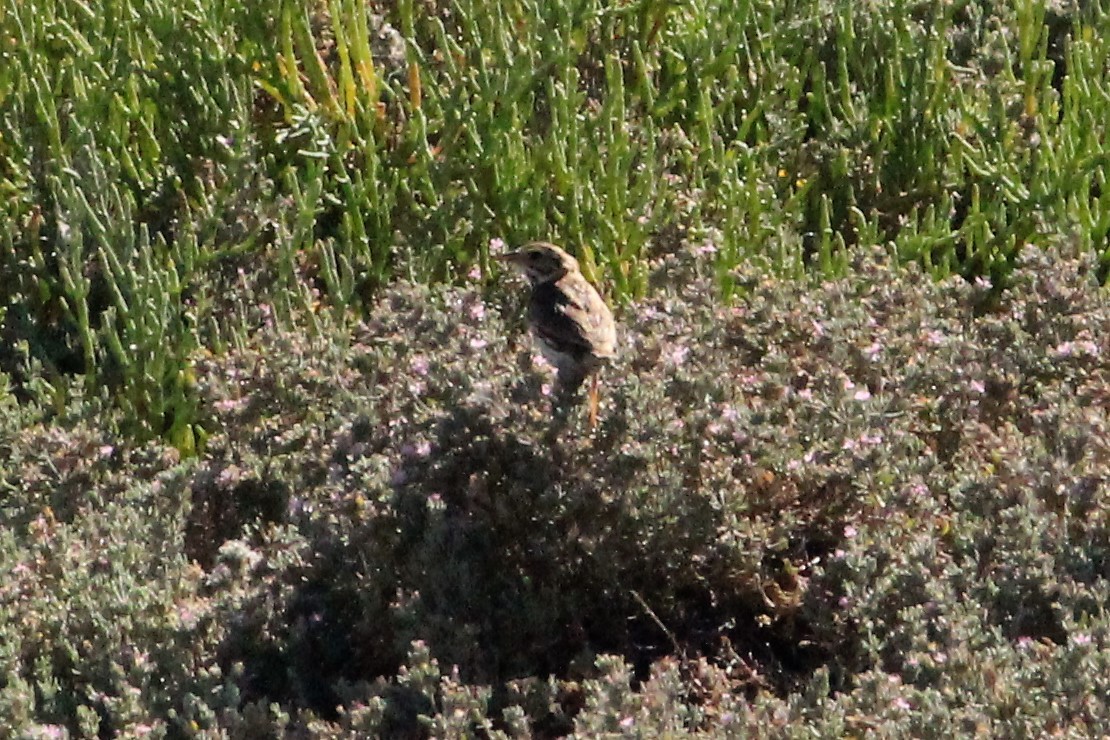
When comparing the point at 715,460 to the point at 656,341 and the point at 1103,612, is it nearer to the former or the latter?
the point at 656,341

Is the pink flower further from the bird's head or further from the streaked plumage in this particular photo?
the bird's head

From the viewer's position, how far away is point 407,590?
4.28m

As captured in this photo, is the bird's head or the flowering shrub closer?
the flowering shrub

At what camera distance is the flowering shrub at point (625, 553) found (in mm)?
3930

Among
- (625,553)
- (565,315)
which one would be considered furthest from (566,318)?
(625,553)

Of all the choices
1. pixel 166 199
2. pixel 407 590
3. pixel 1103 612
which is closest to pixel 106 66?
pixel 166 199

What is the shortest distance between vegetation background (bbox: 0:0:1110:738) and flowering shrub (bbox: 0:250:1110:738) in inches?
0.4

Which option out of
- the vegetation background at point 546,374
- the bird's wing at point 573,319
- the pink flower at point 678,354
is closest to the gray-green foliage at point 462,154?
the vegetation background at point 546,374

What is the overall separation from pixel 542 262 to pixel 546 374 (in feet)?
2.40

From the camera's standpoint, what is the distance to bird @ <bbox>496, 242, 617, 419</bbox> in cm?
442

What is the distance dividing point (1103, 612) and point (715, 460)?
922 millimetres

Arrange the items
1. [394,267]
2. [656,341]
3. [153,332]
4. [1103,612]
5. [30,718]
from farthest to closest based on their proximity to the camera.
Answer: [394,267], [153,332], [656,341], [30,718], [1103,612]

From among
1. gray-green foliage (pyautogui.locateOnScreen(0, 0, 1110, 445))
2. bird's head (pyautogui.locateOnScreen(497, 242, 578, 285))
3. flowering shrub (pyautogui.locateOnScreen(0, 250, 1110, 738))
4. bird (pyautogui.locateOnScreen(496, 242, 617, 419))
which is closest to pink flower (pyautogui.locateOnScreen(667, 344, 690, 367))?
flowering shrub (pyautogui.locateOnScreen(0, 250, 1110, 738))

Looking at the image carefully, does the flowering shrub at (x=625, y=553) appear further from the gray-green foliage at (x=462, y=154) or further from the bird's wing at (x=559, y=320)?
the gray-green foliage at (x=462, y=154)
